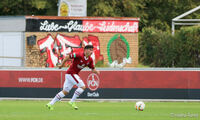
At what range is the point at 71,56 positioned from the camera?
49.8 feet

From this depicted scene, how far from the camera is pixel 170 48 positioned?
34281 mm

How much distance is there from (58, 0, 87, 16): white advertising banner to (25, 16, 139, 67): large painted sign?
72.6 inches

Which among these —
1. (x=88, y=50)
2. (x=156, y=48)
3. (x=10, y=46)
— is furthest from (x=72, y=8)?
(x=88, y=50)

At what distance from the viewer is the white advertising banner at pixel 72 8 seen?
35188mm

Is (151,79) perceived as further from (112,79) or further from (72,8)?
(72,8)

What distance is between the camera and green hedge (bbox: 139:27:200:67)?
32125mm

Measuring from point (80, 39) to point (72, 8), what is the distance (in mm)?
2673

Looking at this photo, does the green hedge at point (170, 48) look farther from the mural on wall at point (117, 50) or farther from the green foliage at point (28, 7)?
the green foliage at point (28, 7)

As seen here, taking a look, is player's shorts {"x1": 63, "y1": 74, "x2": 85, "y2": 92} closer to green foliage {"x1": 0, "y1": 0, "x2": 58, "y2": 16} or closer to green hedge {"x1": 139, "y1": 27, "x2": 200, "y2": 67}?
green hedge {"x1": 139, "y1": 27, "x2": 200, "y2": 67}

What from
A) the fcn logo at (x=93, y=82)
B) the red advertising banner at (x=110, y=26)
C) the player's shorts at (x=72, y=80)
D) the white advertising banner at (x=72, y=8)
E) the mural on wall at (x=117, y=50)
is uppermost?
the white advertising banner at (x=72, y=8)

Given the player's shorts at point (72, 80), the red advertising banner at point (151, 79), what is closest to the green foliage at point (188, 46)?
the red advertising banner at point (151, 79)

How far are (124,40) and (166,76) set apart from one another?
1500 cm

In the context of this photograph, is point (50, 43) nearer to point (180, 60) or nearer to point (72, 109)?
point (180, 60)

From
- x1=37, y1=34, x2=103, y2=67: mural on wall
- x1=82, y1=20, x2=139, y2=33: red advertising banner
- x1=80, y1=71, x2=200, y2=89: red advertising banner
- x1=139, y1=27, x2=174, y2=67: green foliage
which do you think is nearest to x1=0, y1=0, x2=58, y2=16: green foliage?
x1=37, y1=34, x2=103, y2=67: mural on wall
